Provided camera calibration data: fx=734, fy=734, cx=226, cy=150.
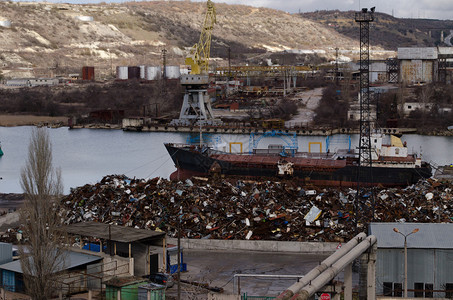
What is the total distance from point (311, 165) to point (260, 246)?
6.84 m

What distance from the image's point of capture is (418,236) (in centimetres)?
880

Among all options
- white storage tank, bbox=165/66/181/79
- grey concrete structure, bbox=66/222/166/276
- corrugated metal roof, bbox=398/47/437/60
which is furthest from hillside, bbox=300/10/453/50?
grey concrete structure, bbox=66/222/166/276

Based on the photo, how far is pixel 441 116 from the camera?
35219mm

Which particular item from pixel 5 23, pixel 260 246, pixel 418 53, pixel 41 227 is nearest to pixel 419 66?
pixel 418 53

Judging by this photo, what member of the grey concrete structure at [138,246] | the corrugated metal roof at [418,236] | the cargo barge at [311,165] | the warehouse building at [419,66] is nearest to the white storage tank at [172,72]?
the warehouse building at [419,66]

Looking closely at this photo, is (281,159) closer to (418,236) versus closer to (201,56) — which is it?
(418,236)

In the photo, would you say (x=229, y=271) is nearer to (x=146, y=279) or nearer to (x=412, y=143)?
(x=146, y=279)

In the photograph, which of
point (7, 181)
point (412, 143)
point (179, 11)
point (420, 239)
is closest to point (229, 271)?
point (420, 239)

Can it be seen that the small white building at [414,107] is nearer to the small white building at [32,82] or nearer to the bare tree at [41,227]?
the small white building at [32,82]

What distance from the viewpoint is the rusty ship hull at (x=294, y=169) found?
1714 centimetres

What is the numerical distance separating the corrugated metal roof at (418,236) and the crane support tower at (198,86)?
22217 millimetres

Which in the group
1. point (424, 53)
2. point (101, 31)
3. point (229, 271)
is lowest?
point (229, 271)

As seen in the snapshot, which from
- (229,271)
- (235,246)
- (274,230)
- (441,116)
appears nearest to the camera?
(229,271)

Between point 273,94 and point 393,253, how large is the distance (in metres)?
39.2
